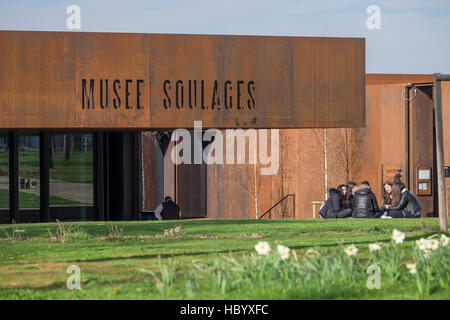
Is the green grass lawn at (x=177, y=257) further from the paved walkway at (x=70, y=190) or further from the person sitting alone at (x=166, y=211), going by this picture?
the paved walkway at (x=70, y=190)

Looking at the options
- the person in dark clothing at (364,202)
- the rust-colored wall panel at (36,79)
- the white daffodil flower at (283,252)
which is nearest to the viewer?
the white daffodil flower at (283,252)

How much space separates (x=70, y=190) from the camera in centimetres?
2211

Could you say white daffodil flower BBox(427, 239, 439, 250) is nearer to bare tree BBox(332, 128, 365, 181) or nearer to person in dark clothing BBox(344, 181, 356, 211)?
person in dark clothing BBox(344, 181, 356, 211)

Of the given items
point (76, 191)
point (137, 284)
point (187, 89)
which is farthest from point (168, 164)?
point (137, 284)

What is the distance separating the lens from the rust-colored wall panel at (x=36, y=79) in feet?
58.2

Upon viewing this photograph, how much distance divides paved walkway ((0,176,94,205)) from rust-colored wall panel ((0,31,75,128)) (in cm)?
386

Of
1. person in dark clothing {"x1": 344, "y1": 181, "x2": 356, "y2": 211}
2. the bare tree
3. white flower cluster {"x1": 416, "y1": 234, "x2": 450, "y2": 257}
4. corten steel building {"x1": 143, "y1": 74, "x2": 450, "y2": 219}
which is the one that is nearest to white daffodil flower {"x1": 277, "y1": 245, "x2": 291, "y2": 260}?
white flower cluster {"x1": 416, "y1": 234, "x2": 450, "y2": 257}

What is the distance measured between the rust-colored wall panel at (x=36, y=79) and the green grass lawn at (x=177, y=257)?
3.17 meters

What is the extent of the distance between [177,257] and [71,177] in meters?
12.6

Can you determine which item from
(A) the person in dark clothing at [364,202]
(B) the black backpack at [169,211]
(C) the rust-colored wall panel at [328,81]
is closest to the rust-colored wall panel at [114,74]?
(C) the rust-colored wall panel at [328,81]

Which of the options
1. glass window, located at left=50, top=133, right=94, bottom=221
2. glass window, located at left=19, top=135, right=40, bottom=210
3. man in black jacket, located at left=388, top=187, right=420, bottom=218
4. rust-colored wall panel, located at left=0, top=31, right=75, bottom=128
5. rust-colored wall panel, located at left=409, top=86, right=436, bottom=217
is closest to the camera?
rust-colored wall panel, located at left=0, top=31, right=75, bottom=128

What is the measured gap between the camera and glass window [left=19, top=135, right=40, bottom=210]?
2131 cm

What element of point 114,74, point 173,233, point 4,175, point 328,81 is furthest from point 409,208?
point 4,175

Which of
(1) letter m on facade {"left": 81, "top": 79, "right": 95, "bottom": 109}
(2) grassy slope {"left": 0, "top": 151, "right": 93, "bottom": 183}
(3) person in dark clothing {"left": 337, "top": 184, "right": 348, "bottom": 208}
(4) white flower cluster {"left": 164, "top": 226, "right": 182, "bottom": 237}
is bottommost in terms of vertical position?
(4) white flower cluster {"left": 164, "top": 226, "right": 182, "bottom": 237}
